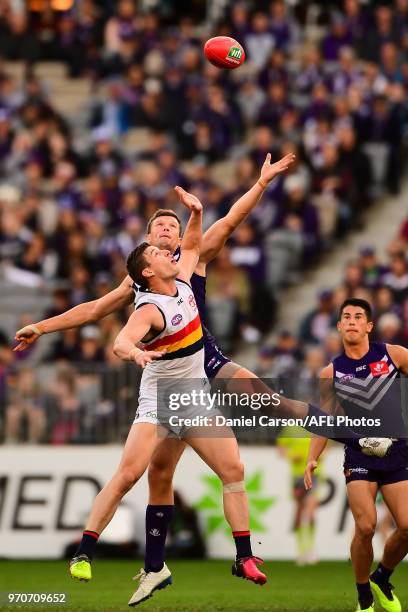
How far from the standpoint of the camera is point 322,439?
12.0 m

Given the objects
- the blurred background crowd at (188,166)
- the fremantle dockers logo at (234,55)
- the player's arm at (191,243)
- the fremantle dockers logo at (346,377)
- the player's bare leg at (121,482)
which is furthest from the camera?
the blurred background crowd at (188,166)

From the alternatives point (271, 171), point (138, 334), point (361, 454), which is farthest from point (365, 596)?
point (271, 171)

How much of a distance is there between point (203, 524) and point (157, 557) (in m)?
6.60

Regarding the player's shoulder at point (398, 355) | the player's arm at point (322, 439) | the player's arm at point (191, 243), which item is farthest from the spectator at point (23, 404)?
the player's shoulder at point (398, 355)

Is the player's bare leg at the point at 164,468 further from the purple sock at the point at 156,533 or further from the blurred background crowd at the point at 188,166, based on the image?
the blurred background crowd at the point at 188,166

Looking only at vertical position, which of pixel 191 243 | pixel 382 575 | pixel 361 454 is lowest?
pixel 382 575

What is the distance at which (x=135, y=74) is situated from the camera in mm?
24969

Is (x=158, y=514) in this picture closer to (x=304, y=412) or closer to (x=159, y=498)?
(x=159, y=498)

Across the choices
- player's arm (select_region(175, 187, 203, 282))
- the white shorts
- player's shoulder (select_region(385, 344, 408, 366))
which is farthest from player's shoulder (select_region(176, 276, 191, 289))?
player's shoulder (select_region(385, 344, 408, 366))

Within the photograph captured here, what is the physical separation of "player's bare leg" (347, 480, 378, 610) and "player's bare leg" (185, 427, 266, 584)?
2.58 ft

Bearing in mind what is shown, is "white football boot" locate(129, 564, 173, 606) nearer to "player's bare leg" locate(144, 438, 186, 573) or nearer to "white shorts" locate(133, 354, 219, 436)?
"player's bare leg" locate(144, 438, 186, 573)

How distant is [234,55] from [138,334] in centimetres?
403

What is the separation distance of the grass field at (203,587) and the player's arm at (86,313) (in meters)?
2.09

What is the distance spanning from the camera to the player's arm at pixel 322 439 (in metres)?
11.8
